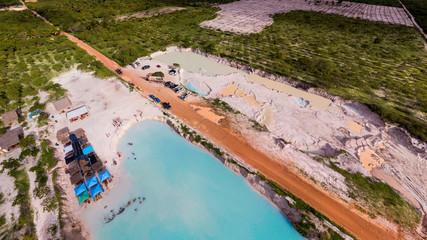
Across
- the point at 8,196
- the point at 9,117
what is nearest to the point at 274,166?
the point at 8,196

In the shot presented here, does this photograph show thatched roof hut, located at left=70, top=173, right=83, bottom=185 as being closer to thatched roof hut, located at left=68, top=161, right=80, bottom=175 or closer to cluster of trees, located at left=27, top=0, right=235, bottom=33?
thatched roof hut, located at left=68, top=161, right=80, bottom=175

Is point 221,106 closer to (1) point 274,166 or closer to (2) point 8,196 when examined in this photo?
(1) point 274,166

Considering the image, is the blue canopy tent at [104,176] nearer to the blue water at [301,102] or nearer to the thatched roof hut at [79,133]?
the thatched roof hut at [79,133]

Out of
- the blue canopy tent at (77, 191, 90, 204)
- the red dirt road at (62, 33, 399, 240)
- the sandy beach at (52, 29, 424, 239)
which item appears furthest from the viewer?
the blue canopy tent at (77, 191, 90, 204)

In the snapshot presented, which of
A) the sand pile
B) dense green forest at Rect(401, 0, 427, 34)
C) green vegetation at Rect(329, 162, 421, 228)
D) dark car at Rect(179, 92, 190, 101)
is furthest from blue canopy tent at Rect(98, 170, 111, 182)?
dense green forest at Rect(401, 0, 427, 34)

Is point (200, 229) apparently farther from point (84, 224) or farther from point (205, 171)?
point (84, 224)

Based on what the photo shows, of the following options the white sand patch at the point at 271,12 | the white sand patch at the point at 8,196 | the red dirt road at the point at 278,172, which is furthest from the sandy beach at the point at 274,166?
the white sand patch at the point at 271,12

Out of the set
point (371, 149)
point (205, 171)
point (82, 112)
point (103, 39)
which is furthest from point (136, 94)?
point (371, 149)
